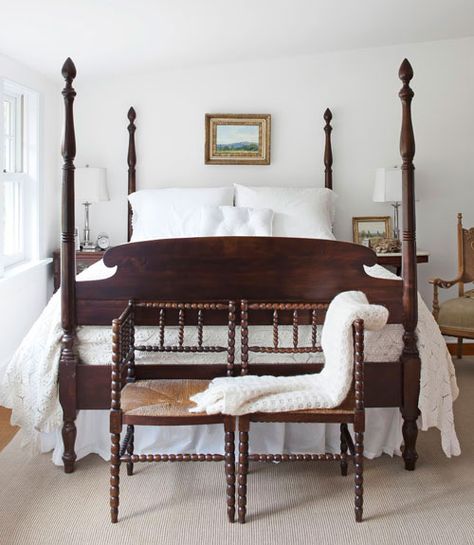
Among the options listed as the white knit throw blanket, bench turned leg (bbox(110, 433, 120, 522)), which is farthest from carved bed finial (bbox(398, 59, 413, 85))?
bench turned leg (bbox(110, 433, 120, 522))

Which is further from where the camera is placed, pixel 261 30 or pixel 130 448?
pixel 261 30

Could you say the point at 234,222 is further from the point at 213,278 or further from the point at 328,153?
the point at 213,278

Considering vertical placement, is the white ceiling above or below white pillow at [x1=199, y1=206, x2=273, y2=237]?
above

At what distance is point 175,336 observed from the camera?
2982mm

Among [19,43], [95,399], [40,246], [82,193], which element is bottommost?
[95,399]

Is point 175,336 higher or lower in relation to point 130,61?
lower

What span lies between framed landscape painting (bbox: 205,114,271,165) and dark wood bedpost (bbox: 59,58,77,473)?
7.95 feet

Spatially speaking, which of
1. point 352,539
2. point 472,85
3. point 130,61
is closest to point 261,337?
point 352,539

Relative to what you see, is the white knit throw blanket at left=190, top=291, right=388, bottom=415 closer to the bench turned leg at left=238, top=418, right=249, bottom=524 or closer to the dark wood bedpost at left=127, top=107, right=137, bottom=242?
the bench turned leg at left=238, top=418, right=249, bottom=524

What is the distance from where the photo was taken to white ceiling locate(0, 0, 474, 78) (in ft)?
12.5

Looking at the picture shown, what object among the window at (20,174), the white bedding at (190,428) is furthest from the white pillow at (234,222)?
the white bedding at (190,428)

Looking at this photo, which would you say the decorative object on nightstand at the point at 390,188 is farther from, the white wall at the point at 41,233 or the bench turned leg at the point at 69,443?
the bench turned leg at the point at 69,443

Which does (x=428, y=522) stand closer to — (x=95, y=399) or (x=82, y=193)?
(x=95, y=399)

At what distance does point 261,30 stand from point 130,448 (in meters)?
2.82
